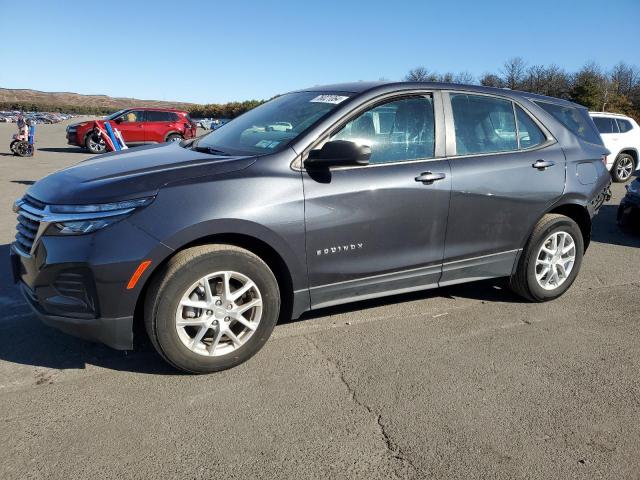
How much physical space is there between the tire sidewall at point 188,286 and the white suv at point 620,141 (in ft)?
39.3

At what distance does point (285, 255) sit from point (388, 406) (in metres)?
1.08

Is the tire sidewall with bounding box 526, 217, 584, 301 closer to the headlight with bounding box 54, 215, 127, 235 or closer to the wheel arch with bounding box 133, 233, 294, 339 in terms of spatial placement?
the wheel arch with bounding box 133, 233, 294, 339

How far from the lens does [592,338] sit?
391 centimetres

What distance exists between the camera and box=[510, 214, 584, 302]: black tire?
14.3ft

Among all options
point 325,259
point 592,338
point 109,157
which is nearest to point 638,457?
point 592,338

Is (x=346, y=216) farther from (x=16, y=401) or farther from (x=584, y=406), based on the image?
(x=16, y=401)

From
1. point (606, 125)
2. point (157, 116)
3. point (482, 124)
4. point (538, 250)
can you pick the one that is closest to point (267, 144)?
point (482, 124)

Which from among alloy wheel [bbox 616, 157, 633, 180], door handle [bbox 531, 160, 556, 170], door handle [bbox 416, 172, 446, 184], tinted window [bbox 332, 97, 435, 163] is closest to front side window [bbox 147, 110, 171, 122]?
alloy wheel [bbox 616, 157, 633, 180]

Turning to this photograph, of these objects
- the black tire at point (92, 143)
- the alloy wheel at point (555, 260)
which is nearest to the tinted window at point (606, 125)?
the alloy wheel at point (555, 260)

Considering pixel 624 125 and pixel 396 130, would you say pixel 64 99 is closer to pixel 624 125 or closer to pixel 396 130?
pixel 624 125

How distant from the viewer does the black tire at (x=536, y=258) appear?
14.3 feet

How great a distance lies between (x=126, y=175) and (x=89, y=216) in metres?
0.37

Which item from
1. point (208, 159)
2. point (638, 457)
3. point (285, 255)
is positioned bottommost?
point (638, 457)

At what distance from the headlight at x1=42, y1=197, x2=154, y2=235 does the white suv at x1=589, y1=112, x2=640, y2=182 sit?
12.6 meters
